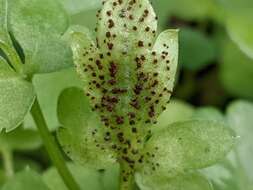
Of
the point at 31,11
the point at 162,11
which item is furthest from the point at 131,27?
the point at 162,11

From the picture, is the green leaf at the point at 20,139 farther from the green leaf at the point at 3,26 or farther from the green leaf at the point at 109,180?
the green leaf at the point at 3,26

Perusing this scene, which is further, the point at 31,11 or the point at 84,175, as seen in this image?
the point at 84,175

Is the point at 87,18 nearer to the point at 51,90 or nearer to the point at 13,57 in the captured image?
the point at 51,90

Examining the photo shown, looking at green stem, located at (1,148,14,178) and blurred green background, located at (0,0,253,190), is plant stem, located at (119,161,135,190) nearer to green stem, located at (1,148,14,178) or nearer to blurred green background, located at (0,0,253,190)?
blurred green background, located at (0,0,253,190)

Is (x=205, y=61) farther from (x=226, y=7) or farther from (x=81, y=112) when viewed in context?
(x=81, y=112)

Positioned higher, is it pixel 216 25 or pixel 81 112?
pixel 81 112

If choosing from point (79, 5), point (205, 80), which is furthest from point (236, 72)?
point (79, 5)

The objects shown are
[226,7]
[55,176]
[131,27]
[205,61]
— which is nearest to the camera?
[131,27]

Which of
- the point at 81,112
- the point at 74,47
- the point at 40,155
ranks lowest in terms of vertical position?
the point at 40,155

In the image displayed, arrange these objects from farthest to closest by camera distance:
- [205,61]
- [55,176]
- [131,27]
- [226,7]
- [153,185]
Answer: [205,61] → [226,7] → [55,176] → [153,185] → [131,27]
